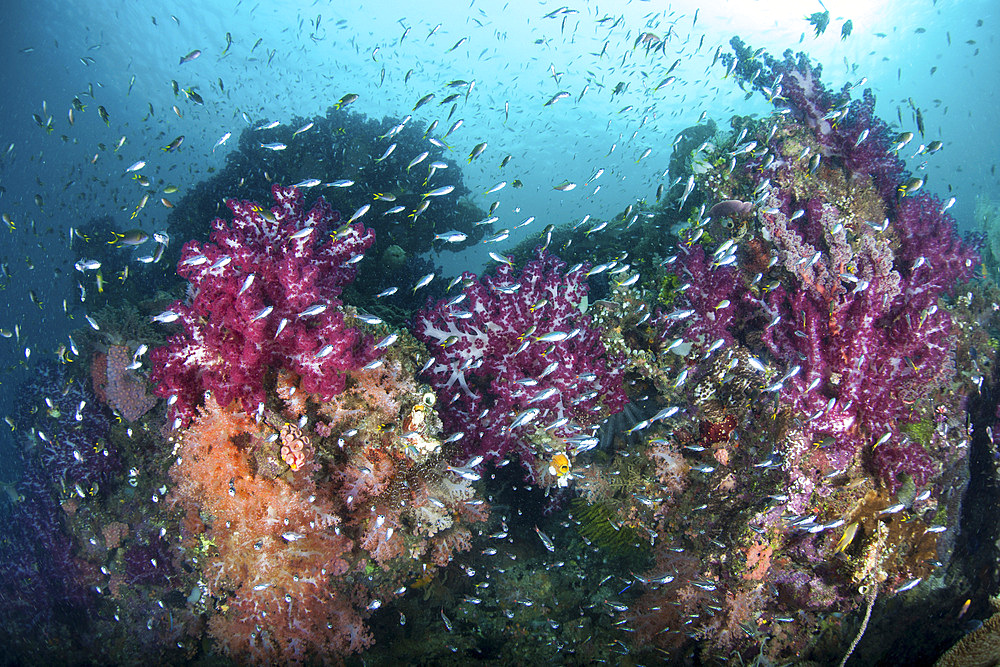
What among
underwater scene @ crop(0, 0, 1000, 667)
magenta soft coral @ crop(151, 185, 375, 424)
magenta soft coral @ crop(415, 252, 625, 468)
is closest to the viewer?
magenta soft coral @ crop(151, 185, 375, 424)

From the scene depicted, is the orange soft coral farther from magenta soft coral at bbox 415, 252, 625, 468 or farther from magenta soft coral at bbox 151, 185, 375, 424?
magenta soft coral at bbox 415, 252, 625, 468

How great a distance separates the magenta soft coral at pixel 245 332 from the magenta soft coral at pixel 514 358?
111cm

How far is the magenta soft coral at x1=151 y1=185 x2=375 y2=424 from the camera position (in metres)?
3.79

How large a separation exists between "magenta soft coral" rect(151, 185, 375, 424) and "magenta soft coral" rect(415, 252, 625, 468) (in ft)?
3.65

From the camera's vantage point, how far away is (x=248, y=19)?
1387 inches

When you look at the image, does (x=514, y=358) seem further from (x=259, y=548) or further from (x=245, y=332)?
(x=259, y=548)

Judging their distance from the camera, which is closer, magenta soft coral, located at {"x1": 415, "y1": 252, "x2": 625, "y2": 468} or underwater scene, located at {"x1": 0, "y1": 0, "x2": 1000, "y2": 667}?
underwater scene, located at {"x1": 0, "y1": 0, "x2": 1000, "y2": 667}

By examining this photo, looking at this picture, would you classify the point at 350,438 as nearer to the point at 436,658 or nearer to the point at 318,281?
the point at 318,281

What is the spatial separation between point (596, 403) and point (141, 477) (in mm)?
7741

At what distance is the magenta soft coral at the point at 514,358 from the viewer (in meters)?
4.73

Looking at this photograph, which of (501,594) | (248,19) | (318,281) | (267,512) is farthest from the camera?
(248,19)

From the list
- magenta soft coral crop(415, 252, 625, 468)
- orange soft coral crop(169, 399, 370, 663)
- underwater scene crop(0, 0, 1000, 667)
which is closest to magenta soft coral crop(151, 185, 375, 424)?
underwater scene crop(0, 0, 1000, 667)

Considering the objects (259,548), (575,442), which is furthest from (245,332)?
(575,442)

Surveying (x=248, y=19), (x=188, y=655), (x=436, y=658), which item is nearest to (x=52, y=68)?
(x=248, y=19)
